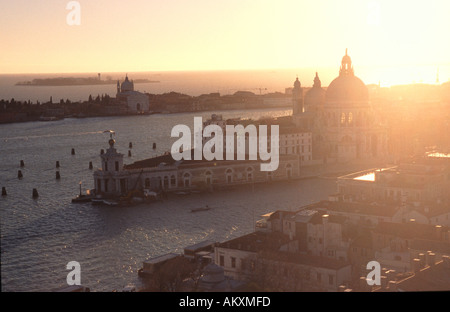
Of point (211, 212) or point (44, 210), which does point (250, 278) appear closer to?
point (211, 212)

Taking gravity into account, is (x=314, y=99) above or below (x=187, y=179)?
above

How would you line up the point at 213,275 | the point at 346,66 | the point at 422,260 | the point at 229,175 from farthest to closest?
1. the point at 346,66
2. the point at 229,175
3. the point at 422,260
4. the point at 213,275

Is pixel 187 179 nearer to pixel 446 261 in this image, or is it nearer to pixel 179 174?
Answer: pixel 179 174

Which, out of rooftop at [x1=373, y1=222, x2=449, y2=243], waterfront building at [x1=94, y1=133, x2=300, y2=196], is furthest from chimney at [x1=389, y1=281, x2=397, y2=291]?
waterfront building at [x1=94, y1=133, x2=300, y2=196]

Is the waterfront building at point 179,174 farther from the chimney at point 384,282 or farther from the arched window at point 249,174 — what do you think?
the chimney at point 384,282

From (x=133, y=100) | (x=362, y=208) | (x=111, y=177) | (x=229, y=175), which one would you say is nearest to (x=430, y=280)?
(x=362, y=208)

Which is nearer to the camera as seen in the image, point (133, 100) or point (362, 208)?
point (362, 208)

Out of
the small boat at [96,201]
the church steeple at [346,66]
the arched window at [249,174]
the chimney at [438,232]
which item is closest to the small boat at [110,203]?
the small boat at [96,201]

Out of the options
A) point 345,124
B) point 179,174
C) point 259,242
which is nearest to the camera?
point 259,242

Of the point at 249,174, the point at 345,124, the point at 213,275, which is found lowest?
the point at 249,174

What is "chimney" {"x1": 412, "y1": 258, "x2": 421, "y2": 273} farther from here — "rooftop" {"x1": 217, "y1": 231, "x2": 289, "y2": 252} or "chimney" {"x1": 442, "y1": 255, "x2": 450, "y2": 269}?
"rooftop" {"x1": 217, "y1": 231, "x2": 289, "y2": 252}
